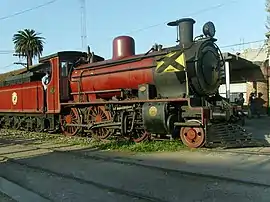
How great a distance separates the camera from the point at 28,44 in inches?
3105

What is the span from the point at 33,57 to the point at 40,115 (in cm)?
6523

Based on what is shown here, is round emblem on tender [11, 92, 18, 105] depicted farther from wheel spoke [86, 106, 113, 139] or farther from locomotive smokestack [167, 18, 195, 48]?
locomotive smokestack [167, 18, 195, 48]

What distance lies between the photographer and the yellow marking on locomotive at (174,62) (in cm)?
1146

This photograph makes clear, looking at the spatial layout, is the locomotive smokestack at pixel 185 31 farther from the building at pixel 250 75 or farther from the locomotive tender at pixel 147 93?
the building at pixel 250 75

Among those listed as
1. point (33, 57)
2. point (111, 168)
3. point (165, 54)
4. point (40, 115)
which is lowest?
point (111, 168)

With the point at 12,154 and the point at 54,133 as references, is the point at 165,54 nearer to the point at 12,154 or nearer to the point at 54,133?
the point at 12,154

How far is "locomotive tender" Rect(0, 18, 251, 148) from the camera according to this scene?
1149 centimetres

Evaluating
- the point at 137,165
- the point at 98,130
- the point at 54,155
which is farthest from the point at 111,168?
the point at 98,130

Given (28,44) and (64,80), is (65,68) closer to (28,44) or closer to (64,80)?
(64,80)

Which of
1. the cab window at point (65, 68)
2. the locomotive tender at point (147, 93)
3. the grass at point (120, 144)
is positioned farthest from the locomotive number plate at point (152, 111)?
the cab window at point (65, 68)

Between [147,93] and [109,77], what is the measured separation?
221 centimetres

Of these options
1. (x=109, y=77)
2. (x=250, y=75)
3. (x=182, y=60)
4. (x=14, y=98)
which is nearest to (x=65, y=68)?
(x=109, y=77)

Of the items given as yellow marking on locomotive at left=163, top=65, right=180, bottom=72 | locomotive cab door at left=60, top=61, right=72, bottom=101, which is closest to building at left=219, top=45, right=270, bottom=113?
locomotive cab door at left=60, top=61, right=72, bottom=101

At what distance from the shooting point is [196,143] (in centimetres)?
→ 1131
